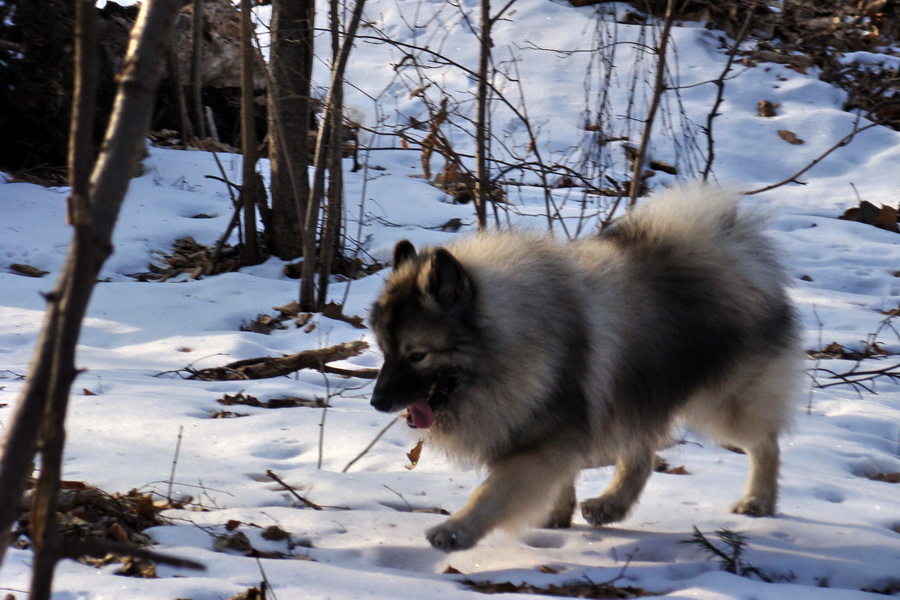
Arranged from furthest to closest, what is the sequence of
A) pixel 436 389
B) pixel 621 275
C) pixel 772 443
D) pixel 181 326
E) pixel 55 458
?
pixel 181 326 → pixel 772 443 → pixel 621 275 → pixel 436 389 → pixel 55 458

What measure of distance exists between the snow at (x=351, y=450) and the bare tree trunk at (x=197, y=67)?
1.27 metres

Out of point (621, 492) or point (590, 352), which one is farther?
point (621, 492)

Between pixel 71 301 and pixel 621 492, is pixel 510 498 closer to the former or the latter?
pixel 621 492

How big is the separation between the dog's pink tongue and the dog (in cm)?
1

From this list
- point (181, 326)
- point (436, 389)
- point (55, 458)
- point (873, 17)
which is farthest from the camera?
point (873, 17)

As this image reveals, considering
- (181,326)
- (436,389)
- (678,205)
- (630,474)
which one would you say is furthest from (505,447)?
(181,326)

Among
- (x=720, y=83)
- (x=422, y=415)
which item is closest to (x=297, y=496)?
(x=422, y=415)

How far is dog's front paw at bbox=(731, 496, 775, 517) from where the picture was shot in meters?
3.60

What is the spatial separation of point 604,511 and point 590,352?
76 centimetres

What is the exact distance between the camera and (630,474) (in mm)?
3697

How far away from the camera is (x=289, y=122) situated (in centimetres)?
690

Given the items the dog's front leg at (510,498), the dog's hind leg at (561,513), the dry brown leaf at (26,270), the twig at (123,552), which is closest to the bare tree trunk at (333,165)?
the dry brown leaf at (26,270)

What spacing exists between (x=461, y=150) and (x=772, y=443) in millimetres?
8148

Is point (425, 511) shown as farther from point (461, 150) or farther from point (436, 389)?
point (461, 150)
